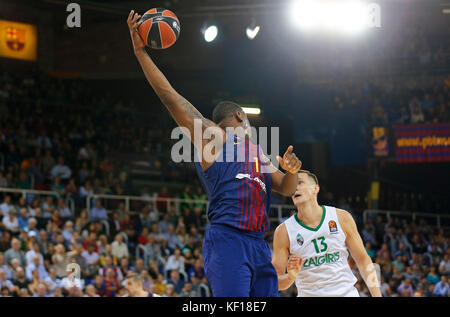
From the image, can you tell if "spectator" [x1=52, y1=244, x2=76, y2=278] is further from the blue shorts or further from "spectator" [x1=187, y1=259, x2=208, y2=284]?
the blue shorts

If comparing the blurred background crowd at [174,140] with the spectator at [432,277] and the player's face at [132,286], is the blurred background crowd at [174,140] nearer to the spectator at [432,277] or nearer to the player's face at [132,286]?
the spectator at [432,277]

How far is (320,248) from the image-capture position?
597cm

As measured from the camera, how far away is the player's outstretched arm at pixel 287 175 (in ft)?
15.0

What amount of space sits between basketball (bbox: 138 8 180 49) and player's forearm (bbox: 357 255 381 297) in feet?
8.18

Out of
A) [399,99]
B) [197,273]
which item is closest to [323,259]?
[197,273]

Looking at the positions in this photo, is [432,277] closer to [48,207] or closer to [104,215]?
[104,215]

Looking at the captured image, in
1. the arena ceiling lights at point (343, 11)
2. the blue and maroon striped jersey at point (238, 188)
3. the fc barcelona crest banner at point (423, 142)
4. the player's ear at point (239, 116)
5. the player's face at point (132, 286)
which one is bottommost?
the player's face at point (132, 286)

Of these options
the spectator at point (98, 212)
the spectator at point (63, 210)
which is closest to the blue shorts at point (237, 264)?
the spectator at point (63, 210)

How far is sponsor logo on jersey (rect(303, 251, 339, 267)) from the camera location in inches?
233

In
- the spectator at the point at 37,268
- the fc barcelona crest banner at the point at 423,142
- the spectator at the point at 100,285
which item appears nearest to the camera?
the spectator at the point at 37,268

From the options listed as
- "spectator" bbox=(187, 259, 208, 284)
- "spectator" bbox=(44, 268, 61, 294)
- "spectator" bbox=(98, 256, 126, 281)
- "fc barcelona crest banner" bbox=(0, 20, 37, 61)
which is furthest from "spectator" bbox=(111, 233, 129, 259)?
"fc barcelona crest banner" bbox=(0, 20, 37, 61)

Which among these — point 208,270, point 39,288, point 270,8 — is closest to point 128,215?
point 39,288

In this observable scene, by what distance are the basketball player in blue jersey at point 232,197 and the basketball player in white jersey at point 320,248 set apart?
4.13 feet

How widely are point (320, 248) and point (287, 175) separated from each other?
4.72 feet
